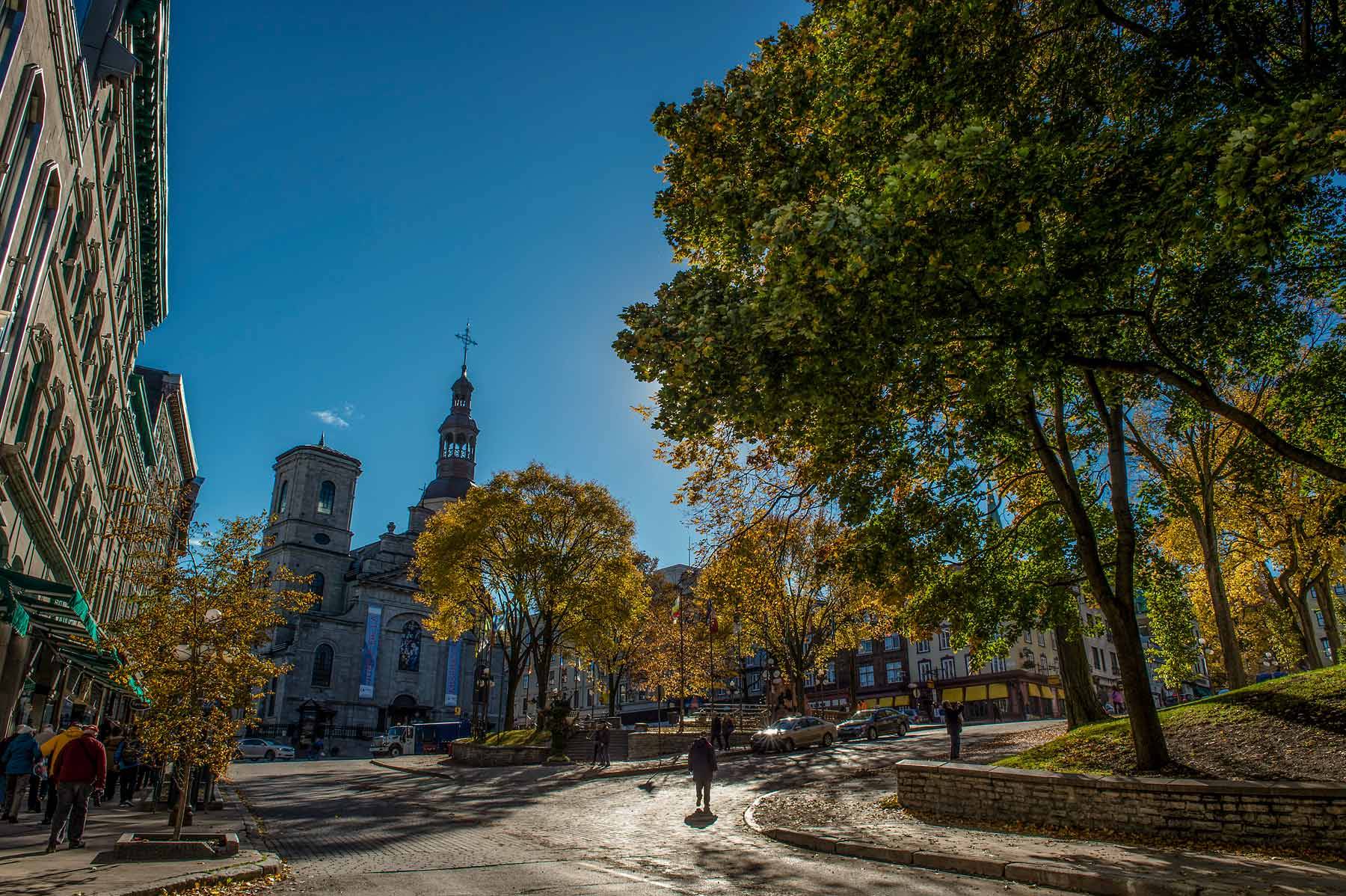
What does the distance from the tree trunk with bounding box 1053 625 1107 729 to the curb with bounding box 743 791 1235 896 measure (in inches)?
491

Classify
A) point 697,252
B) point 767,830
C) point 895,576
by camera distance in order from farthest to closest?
1. point 895,576
2. point 697,252
3. point 767,830

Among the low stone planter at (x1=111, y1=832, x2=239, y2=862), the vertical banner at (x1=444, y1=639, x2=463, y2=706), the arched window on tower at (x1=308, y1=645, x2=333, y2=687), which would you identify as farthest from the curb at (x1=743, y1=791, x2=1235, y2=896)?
the vertical banner at (x1=444, y1=639, x2=463, y2=706)

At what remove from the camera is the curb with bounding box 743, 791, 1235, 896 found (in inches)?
292

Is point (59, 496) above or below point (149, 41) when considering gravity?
below

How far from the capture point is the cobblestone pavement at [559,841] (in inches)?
333

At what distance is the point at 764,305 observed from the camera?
9.67m

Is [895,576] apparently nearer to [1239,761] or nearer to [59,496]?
[1239,761]

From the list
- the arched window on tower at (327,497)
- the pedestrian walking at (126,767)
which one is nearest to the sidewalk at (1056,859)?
the pedestrian walking at (126,767)

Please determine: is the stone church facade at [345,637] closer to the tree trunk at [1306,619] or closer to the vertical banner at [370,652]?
the vertical banner at [370,652]

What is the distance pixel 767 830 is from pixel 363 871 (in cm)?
606

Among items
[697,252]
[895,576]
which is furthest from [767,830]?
[697,252]

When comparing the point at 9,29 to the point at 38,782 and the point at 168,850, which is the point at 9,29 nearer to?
the point at 168,850

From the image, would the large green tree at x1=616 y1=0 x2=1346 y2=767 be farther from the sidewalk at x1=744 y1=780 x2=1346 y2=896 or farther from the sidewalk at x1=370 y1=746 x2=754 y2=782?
the sidewalk at x1=370 y1=746 x2=754 y2=782

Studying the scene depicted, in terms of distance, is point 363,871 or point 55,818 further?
point 55,818
